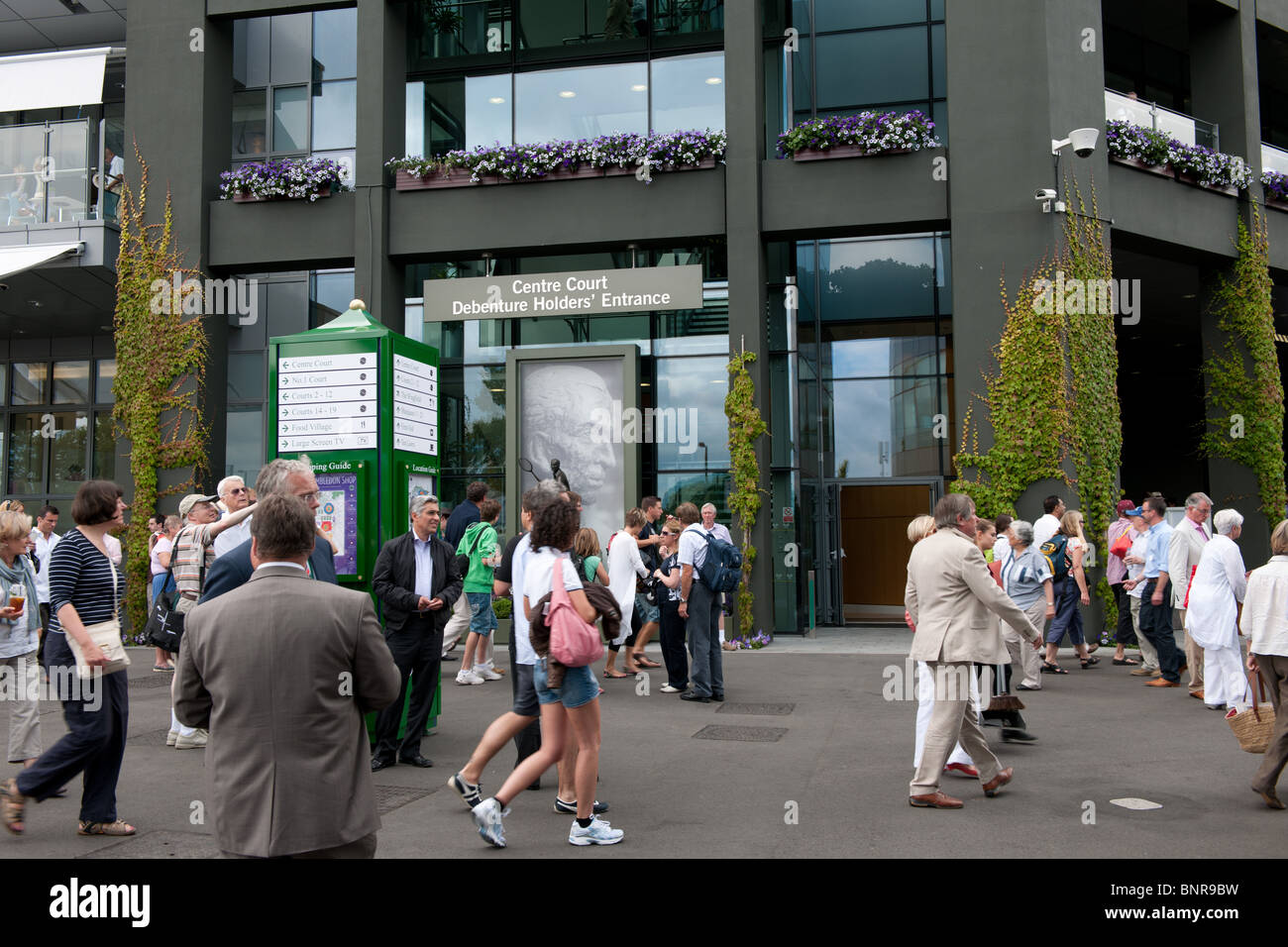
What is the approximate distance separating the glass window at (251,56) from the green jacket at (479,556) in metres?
11.7

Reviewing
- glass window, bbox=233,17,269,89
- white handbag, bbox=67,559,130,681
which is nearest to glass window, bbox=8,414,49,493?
glass window, bbox=233,17,269,89

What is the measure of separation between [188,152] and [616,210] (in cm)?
731

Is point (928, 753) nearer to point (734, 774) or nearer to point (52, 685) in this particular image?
point (734, 774)

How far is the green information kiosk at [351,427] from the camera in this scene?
327 inches

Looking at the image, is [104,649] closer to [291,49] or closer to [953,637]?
[953,637]

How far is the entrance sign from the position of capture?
15.6m

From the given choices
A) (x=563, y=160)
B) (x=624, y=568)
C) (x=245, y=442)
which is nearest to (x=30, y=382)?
(x=245, y=442)

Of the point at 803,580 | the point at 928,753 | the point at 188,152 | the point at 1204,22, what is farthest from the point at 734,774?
the point at 1204,22

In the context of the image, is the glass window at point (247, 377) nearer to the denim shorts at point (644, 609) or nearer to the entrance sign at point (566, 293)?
the entrance sign at point (566, 293)

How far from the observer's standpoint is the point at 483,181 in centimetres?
1648

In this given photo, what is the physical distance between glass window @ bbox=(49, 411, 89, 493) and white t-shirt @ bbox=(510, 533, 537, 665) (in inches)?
713

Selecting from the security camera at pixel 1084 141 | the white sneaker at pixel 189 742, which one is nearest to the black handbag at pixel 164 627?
the white sneaker at pixel 189 742

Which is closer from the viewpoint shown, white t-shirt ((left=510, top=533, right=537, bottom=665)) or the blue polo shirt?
white t-shirt ((left=510, top=533, right=537, bottom=665))

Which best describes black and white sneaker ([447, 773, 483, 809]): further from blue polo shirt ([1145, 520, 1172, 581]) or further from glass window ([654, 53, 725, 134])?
glass window ([654, 53, 725, 134])
